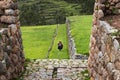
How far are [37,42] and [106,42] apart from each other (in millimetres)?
20175

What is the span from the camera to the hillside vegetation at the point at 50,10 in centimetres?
6116

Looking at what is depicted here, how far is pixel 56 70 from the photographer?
16.9 meters

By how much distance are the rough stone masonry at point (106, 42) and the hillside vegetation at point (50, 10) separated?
45.8 meters

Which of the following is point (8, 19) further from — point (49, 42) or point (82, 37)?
point (49, 42)

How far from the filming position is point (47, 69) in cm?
1694

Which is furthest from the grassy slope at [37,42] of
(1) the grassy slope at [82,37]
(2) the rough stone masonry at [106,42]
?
(2) the rough stone masonry at [106,42]

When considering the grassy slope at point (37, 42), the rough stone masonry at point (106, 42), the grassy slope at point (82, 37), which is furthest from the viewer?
the grassy slope at point (37, 42)

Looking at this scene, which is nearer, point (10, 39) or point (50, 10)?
point (10, 39)

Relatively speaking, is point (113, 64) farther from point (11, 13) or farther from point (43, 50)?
point (43, 50)

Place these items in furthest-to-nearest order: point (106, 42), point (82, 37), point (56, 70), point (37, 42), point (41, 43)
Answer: point (37, 42) < point (41, 43) < point (82, 37) < point (56, 70) < point (106, 42)

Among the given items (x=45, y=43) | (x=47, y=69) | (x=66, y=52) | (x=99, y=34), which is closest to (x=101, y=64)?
(x=99, y=34)

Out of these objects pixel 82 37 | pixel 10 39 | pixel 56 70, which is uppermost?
pixel 10 39

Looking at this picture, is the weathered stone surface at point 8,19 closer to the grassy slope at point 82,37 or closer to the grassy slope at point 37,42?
the grassy slope at point 82,37

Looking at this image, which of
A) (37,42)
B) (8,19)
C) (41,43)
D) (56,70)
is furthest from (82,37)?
(8,19)
